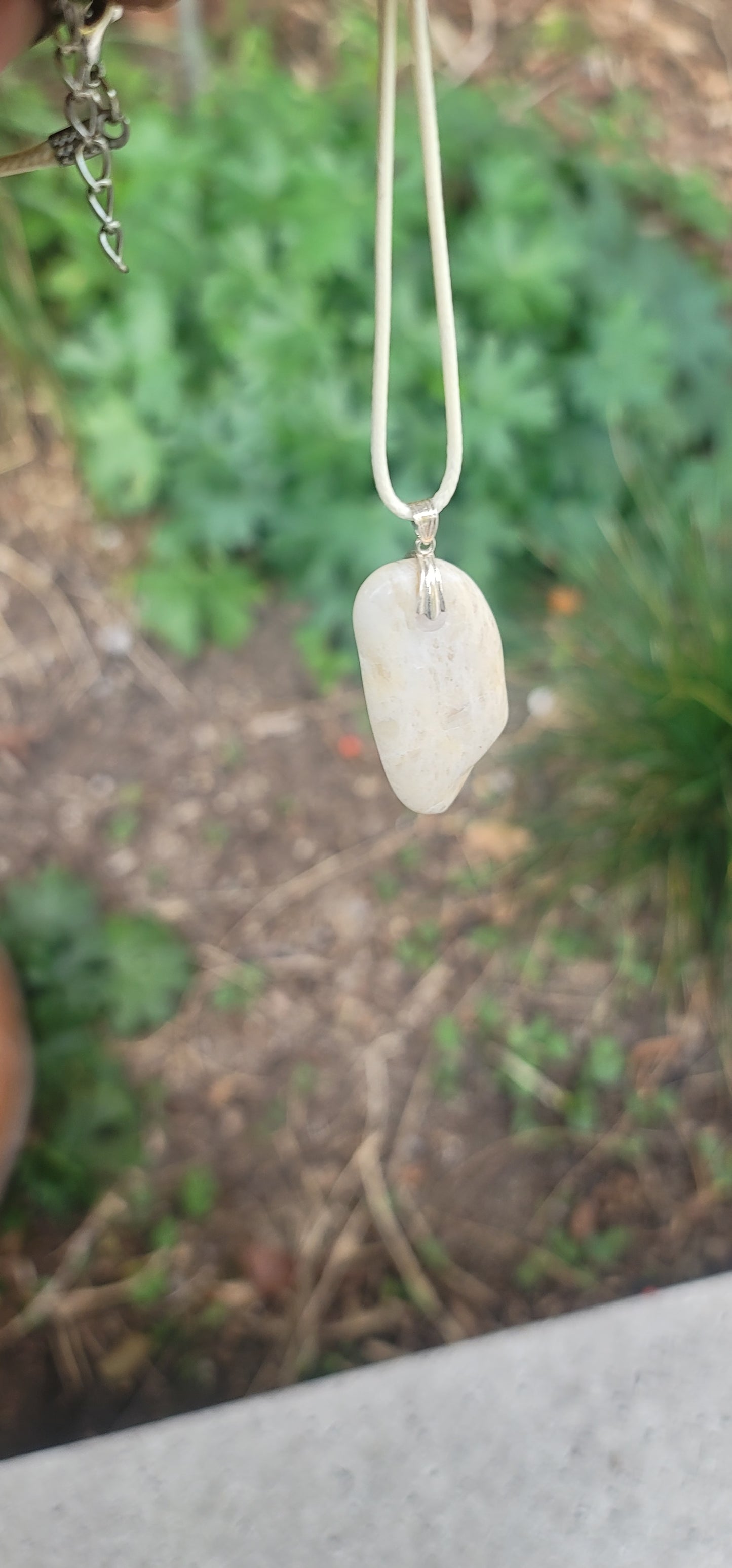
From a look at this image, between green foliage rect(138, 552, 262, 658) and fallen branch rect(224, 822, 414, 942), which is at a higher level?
green foliage rect(138, 552, 262, 658)

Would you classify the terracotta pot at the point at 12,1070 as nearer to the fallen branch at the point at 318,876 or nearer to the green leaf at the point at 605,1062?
the fallen branch at the point at 318,876

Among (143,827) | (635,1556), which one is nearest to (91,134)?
(635,1556)

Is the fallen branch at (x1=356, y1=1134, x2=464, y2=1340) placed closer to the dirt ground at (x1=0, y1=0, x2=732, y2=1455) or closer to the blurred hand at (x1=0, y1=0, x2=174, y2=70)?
the dirt ground at (x1=0, y1=0, x2=732, y2=1455)

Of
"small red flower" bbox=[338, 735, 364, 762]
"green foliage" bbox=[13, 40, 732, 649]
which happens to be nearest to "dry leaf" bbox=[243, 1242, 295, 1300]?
"small red flower" bbox=[338, 735, 364, 762]

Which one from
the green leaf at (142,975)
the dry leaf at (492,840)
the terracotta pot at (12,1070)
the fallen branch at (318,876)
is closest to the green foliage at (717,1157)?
the dry leaf at (492,840)

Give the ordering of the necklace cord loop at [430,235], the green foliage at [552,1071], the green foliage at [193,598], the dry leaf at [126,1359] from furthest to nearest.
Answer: the green foliage at [193,598] < the green foliage at [552,1071] < the dry leaf at [126,1359] < the necklace cord loop at [430,235]
